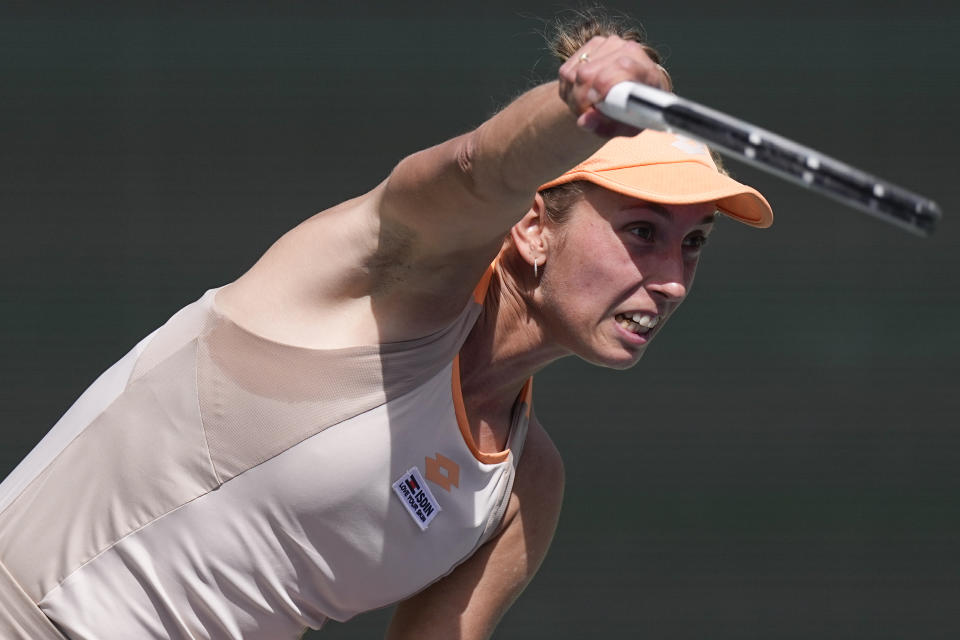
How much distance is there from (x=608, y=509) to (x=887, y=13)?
1315mm

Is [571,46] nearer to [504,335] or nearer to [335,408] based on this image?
[504,335]

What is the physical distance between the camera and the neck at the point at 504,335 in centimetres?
168

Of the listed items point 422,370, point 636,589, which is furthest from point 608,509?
point 422,370

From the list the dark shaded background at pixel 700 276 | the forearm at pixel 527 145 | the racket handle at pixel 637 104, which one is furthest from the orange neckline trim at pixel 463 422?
the dark shaded background at pixel 700 276

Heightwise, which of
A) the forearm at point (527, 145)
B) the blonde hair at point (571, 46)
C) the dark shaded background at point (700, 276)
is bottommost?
the dark shaded background at point (700, 276)

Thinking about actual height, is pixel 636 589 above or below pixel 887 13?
below

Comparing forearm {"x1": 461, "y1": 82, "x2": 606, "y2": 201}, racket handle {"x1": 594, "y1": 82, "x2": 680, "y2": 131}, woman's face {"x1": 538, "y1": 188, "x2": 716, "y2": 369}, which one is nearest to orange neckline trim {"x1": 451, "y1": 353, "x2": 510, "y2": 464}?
woman's face {"x1": 538, "y1": 188, "x2": 716, "y2": 369}

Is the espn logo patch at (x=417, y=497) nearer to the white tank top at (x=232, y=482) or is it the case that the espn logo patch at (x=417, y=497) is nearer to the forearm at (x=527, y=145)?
the white tank top at (x=232, y=482)

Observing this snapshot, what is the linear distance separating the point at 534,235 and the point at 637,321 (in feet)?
0.54

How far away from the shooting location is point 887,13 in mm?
3158

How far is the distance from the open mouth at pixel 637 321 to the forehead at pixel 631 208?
0.11m

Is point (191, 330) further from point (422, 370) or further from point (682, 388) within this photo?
point (682, 388)

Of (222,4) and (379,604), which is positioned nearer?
(379,604)

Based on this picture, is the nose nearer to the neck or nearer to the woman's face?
the woman's face
